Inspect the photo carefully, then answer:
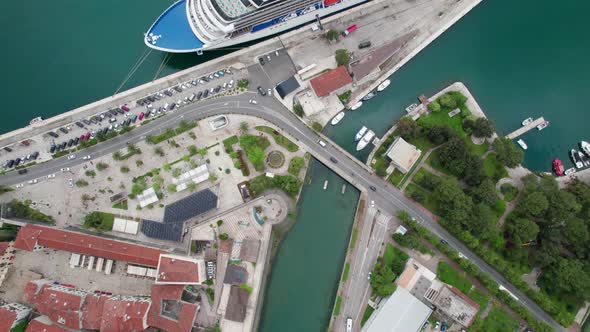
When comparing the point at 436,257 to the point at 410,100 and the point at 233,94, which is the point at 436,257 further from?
the point at 233,94

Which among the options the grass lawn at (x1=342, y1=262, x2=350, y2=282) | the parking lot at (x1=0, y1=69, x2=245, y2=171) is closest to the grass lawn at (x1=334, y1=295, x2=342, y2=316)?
the grass lawn at (x1=342, y1=262, x2=350, y2=282)

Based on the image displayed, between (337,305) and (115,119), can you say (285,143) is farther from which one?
(115,119)

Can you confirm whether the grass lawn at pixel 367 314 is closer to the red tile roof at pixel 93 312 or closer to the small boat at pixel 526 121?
the red tile roof at pixel 93 312

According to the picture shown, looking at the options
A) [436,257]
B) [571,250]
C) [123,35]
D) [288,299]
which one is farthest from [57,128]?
[571,250]

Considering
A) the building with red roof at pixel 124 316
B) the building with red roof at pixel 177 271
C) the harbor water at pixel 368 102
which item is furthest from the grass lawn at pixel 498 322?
the building with red roof at pixel 124 316

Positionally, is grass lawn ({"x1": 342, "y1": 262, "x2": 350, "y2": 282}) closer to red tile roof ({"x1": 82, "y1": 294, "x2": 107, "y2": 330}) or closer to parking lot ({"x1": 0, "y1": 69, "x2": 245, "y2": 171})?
parking lot ({"x1": 0, "y1": 69, "x2": 245, "y2": 171})

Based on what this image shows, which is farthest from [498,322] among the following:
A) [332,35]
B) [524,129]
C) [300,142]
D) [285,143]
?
[332,35]
